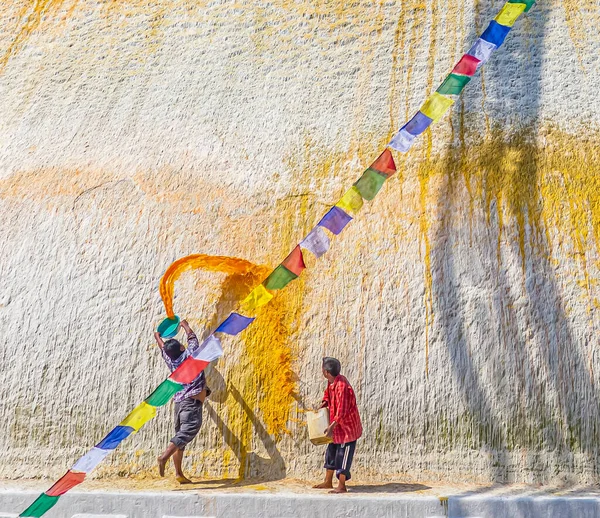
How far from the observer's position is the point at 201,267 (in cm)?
761

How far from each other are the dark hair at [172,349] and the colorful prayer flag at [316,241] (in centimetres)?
137

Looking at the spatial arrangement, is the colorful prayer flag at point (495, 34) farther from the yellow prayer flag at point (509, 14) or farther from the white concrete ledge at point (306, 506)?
the white concrete ledge at point (306, 506)

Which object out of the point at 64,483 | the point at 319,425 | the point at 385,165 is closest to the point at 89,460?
the point at 64,483

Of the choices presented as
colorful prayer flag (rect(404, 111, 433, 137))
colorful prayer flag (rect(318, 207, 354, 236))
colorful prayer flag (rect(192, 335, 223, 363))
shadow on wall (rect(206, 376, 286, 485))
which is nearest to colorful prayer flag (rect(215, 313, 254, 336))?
colorful prayer flag (rect(192, 335, 223, 363))

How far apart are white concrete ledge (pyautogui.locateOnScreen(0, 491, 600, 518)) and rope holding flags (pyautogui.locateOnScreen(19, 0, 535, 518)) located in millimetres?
514

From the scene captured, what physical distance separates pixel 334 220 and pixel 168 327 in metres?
1.89

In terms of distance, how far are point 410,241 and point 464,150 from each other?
116cm

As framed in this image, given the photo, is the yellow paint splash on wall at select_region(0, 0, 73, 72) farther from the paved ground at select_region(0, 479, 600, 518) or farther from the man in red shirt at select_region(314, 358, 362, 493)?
the man in red shirt at select_region(314, 358, 362, 493)

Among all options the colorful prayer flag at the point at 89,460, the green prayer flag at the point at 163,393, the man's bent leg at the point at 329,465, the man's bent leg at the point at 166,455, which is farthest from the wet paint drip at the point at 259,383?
the colorful prayer flag at the point at 89,460

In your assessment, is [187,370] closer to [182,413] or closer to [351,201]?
[182,413]

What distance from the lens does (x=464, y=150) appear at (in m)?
7.85

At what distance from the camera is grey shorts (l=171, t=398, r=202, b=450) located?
655 cm

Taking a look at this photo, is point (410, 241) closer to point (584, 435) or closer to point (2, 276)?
point (584, 435)

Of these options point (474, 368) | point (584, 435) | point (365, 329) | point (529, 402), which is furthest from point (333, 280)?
point (584, 435)
